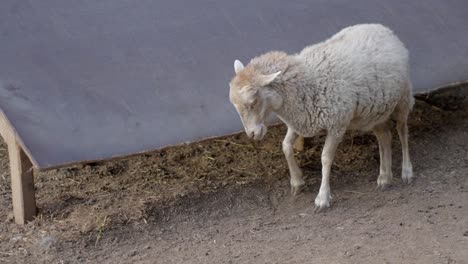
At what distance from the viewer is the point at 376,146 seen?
8.42 m

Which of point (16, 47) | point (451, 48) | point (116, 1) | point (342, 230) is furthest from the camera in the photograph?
point (451, 48)

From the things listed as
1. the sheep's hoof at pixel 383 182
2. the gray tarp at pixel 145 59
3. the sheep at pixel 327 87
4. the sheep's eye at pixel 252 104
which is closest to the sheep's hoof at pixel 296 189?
the sheep at pixel 327 87

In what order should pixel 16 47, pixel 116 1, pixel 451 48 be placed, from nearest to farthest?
pixel 16 47, pixel 116 1, pixel 451 48

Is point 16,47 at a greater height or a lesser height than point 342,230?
greater

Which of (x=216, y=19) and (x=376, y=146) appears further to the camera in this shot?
(x=376, y=146)

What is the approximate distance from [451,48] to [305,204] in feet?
6.90

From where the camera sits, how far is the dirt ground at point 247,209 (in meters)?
6.36

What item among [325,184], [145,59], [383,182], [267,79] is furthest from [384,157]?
[145,59]

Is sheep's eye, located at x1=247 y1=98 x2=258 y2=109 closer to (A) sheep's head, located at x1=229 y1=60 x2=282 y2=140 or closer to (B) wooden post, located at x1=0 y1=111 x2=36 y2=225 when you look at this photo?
(A) sheep's head, located at x1=229 y1=60 x2=282 y2=140

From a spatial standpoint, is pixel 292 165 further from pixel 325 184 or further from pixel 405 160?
pixel 405 160

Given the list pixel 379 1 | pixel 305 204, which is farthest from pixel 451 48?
pixel 305 204

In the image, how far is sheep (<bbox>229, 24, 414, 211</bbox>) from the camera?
647 cm

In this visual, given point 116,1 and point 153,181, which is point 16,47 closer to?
point 116,1

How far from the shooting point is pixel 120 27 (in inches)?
292
